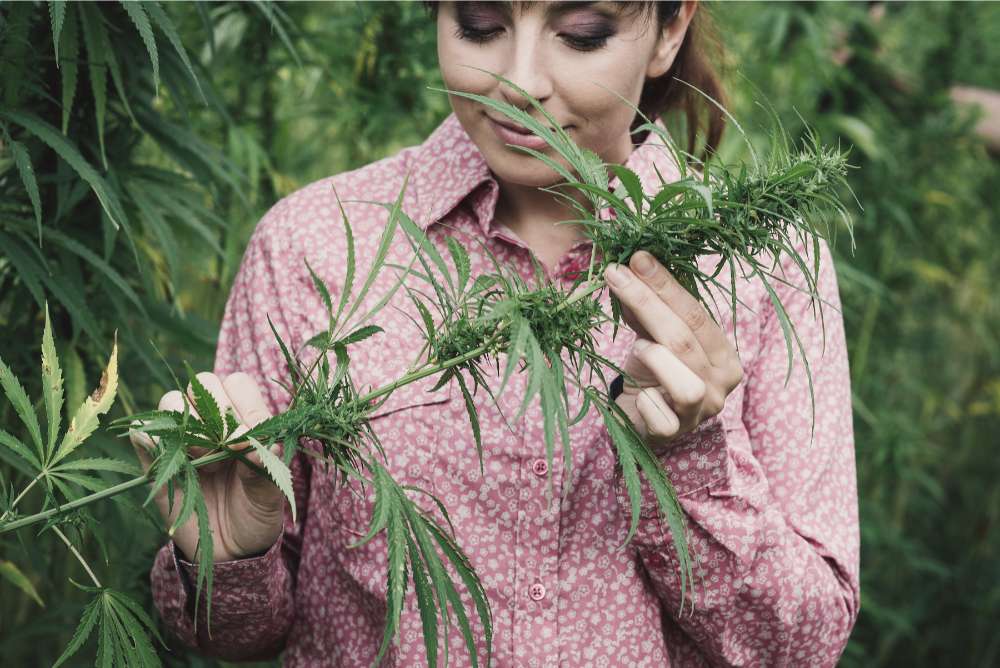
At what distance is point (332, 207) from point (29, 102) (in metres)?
0.42

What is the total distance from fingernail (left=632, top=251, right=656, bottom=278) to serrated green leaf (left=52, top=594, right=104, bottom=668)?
0.59 metres

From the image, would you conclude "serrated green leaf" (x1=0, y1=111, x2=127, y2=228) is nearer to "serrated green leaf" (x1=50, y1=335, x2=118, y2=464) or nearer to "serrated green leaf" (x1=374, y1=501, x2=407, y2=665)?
"serrated green leaf" (x1=50, y1=335, x2=118, y2=464)

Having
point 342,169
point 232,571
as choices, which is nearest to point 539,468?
point 232,571

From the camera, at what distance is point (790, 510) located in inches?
54.0

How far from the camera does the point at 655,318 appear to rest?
3.33ft

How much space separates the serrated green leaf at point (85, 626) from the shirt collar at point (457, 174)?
615mm

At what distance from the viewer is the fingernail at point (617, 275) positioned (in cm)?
96

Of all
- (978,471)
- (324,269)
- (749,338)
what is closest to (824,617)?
(749,338)

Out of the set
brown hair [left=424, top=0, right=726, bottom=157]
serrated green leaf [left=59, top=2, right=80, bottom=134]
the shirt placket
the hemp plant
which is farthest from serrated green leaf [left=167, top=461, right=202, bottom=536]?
brown hair [left=424, top=0, right=726, bottom=157]

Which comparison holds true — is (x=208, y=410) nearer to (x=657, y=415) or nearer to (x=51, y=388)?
(x=51, y=388)

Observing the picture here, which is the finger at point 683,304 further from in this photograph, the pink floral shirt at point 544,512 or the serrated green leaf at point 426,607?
the serrated green leaf at point 426,607

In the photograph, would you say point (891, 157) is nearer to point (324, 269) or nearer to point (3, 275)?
point (324, 269)

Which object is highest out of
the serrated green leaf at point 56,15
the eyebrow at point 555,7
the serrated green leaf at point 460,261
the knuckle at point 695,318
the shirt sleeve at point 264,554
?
the eyebrow at point 555,7

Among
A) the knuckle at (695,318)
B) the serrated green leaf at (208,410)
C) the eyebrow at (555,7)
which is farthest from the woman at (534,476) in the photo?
the serrated green leaf at (208,410)
